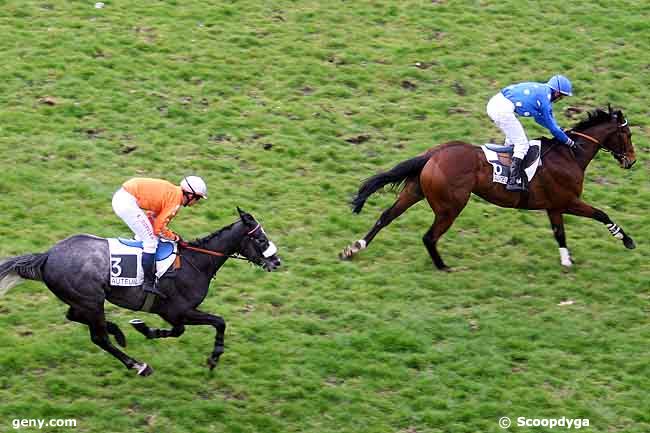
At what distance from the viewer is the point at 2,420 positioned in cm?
951

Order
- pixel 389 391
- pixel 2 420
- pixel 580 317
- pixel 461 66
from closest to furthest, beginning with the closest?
pixel 2 420 < pixel 389 391 < pixel 580 317 < pixel 461 66

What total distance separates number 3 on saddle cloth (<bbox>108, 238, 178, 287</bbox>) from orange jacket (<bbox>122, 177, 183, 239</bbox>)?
21 cm

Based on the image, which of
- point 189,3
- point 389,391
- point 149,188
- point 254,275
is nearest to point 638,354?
point 389,391

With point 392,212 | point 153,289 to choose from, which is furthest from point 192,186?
point 392,212

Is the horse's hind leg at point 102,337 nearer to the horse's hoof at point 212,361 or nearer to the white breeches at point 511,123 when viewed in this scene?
the horse's hoof at point 212,361

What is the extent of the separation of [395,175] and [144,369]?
161 inches

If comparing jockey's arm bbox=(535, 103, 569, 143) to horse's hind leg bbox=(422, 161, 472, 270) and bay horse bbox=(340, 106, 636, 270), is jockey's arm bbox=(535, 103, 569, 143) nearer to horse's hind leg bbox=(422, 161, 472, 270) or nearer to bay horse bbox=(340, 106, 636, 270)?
bay horse bbox=(340, 106, 636, 270)

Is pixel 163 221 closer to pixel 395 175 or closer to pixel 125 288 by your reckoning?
pixel 125 288

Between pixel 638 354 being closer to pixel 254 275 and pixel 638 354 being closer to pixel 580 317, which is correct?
pixel 580 317

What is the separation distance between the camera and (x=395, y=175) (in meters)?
12.4

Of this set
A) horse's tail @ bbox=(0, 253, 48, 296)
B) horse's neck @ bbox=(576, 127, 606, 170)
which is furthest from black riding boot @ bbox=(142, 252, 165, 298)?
horse's neck @ bbox=(576, 127, 606, 170)

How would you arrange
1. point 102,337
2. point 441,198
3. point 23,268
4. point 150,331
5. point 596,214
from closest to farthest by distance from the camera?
1. point 23,268
2. point 102,337
3. point 150,331
4. point 441,198
5. point 596,214

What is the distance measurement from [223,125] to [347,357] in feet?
18.8

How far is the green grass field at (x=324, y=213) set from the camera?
33.4 feet
